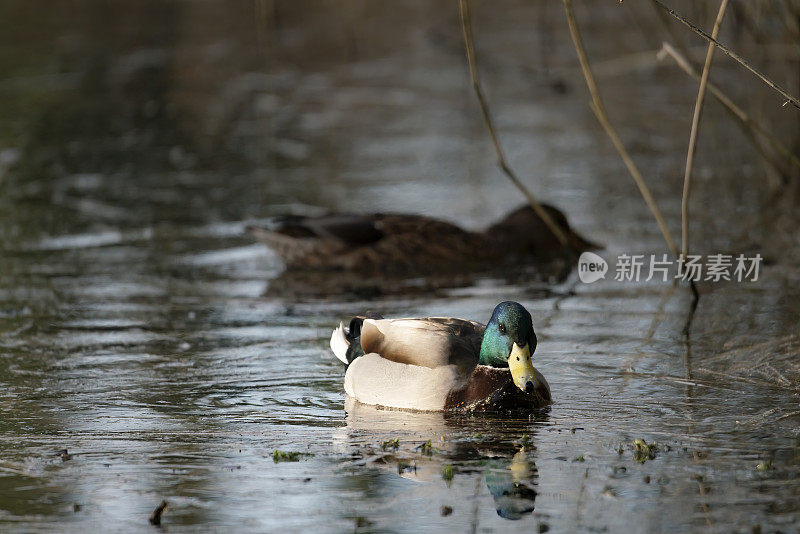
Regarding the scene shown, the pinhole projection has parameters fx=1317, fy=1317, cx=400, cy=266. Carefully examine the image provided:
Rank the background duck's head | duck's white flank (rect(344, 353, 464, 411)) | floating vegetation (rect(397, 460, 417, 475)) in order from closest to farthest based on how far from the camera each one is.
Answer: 1. floating vegetation (rect(397, 460, 417, 475))
2. duck's white flank (rect(344, 353, 464, 411))
3. the background duck's head

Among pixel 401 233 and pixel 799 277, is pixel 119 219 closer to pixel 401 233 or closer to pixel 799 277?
pixel 401 233

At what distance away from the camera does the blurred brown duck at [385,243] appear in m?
10.8

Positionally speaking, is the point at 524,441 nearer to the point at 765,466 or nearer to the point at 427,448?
the point at 427,448

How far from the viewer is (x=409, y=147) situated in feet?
51.1

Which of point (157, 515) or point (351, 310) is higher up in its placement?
point (157, 515)

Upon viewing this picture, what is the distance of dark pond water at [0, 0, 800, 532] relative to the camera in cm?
559

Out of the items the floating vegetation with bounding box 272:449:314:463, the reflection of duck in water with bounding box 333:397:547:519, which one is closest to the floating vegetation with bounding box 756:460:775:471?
the reflection of duck in water with bounding box 333:397:547:519

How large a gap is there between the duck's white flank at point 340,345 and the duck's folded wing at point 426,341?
0.35 meters

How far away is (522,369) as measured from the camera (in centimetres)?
658

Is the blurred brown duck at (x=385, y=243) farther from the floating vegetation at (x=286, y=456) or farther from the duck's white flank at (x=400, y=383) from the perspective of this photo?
the floating vegetation at (x=286, y=456)

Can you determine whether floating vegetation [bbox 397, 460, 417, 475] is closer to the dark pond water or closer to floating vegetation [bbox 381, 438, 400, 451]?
the dark pond water

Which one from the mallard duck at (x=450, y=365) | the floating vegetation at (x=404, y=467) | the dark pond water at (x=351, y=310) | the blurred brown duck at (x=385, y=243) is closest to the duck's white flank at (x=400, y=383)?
the mallard duck at (x=450, y=365)

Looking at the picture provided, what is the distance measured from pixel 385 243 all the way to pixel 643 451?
5090 mm

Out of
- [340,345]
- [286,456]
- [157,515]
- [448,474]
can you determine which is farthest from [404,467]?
[340,345]
